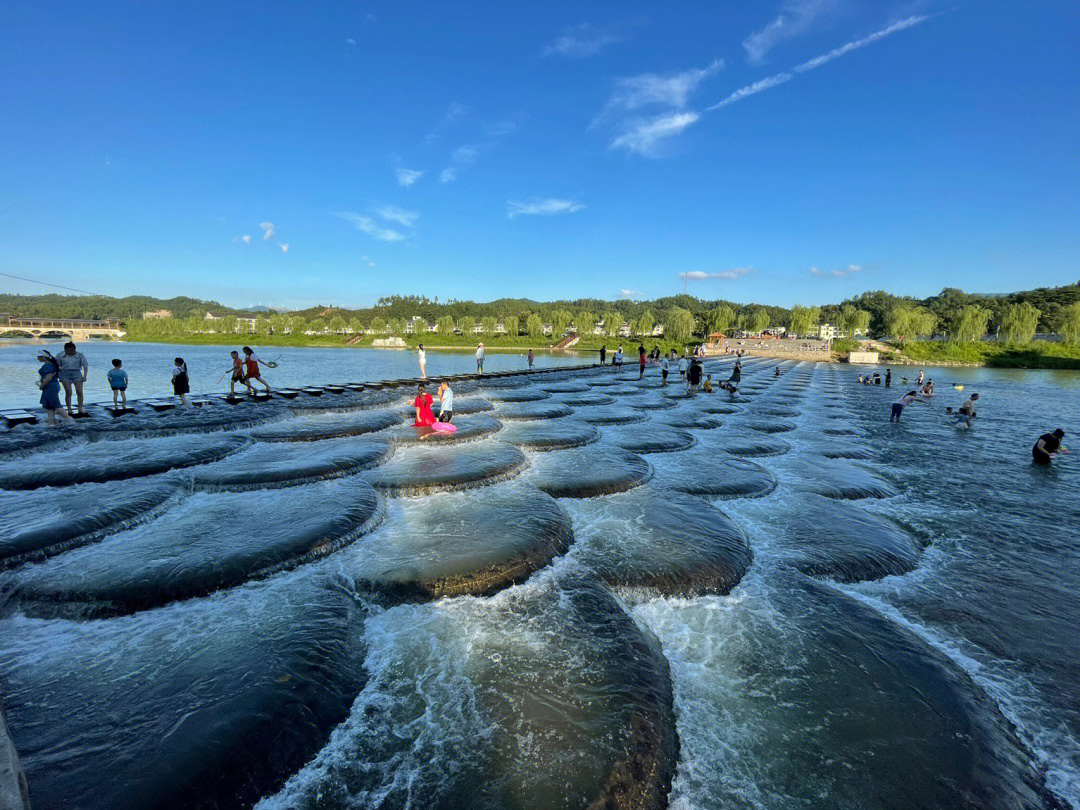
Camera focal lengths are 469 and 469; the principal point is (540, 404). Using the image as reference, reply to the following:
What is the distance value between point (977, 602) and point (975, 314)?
137 meters

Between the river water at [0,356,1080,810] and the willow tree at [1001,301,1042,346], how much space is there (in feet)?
403

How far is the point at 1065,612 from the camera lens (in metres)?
6.96

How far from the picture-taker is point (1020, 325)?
99.2 meters

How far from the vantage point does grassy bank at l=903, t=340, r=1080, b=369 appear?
271 feet

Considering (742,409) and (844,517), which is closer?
(844,517)

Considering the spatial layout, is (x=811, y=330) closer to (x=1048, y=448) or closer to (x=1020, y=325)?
(x=1020, y=325)

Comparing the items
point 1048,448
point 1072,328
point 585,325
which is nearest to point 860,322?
point 1072,328

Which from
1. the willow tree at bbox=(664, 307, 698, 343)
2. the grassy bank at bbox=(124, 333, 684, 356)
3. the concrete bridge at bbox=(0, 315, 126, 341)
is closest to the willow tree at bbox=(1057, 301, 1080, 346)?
the grassy bank at bbox=(124, 333, 684, 356)

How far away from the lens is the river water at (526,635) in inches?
165

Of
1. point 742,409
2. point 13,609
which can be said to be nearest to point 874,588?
point 13,609

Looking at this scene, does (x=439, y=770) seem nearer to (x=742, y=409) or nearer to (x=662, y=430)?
(x=662, y=430)

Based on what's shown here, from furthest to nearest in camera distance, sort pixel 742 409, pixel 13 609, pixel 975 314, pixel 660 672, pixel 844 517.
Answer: pixel 975 314
pixel 742 409
pixel 844 517
pixel 13 609
pixel 660 672

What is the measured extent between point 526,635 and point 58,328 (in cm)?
24357

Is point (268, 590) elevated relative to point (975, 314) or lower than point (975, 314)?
lower
